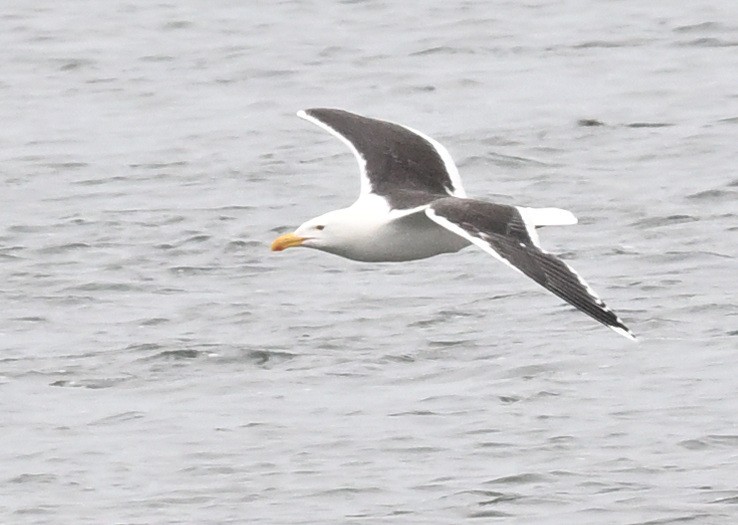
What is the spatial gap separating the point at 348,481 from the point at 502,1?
48.2ft

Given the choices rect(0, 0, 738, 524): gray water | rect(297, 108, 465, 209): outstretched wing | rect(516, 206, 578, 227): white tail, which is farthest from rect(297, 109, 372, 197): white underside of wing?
rect(516, 206, 578, 227): white tail

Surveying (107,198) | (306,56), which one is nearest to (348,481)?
(107,198)

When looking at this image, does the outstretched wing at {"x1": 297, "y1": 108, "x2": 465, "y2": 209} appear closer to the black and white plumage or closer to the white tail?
the black and white plumage

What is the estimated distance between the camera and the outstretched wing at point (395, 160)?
12.3 meters

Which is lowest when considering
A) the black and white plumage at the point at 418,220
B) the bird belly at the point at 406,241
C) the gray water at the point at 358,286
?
the gray water at the point at 358,286

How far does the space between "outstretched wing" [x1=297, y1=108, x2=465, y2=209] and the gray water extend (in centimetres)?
118

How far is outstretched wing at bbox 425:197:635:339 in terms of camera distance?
9828 millimetres

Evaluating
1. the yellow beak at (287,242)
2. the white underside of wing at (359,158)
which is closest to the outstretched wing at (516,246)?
the yellow beak at (287,242)

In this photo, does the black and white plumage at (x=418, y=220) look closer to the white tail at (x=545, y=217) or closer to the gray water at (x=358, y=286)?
the white tail at (x=545, y=217)

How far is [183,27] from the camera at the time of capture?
24.6m

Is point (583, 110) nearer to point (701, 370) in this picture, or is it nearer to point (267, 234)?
point (267, 234)

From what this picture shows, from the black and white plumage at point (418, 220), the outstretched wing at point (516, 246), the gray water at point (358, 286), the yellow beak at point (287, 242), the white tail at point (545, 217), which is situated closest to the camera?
the outstretched wing at point (516, 246)

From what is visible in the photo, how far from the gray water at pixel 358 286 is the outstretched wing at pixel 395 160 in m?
1.18

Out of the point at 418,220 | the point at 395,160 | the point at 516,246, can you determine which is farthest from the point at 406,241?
the point at 395,160
